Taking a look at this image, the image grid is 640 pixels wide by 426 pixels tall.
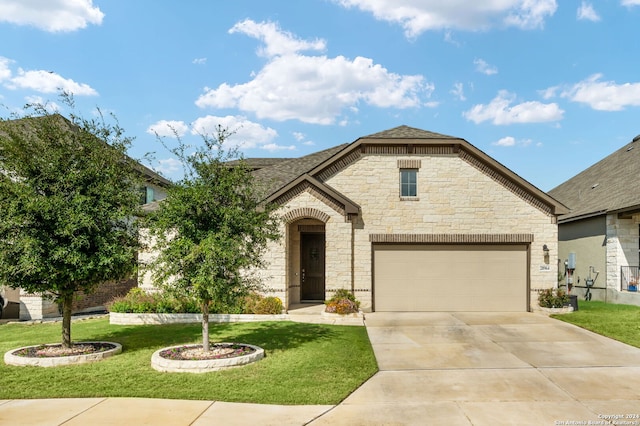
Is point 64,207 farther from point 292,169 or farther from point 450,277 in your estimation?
point 450,277

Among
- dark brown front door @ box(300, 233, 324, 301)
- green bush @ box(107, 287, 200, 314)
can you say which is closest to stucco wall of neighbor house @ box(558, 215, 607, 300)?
dark brown front door @ box(300, 233, 324, 301)

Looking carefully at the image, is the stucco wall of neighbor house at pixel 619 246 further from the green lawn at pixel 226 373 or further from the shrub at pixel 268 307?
the shrub at pixel 268 307

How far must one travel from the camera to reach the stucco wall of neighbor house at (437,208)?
1631cm

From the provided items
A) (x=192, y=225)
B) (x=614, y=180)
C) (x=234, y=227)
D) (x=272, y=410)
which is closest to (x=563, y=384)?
(x=272, y=410)

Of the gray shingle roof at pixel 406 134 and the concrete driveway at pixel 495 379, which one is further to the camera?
the gray shingle roof at pixel 406 134

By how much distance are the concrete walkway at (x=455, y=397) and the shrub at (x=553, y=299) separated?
4947 millimetres

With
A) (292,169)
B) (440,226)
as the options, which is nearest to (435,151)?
(440,226)

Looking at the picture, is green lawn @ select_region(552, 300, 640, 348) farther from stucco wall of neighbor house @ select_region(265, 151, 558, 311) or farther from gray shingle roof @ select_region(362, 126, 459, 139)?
gray shingle roof @ select_region(362, 126, 459, 139)

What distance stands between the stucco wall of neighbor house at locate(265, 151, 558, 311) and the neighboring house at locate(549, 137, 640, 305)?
376 centimetres

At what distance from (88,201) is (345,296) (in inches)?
342

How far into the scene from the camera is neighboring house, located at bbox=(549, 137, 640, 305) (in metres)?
17.8

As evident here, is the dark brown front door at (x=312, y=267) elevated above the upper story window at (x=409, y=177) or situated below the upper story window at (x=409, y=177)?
below

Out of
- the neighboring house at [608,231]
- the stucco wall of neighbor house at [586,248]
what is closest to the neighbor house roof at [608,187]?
the neighboring house at [608,231]

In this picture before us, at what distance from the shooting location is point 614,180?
21.3 metres
